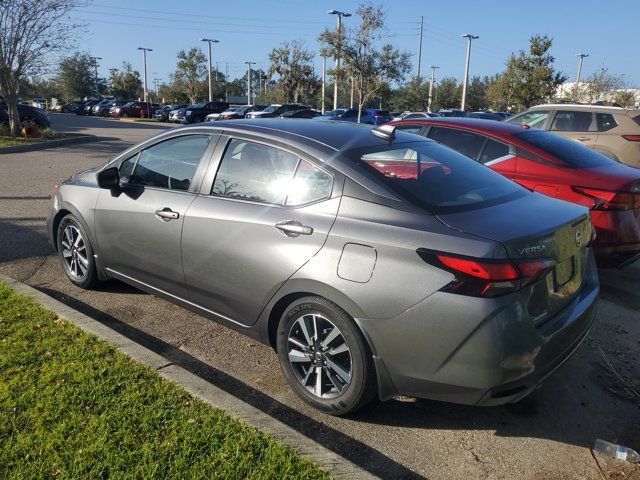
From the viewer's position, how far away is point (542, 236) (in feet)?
8.82

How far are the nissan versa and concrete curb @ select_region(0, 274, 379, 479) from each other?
408 mm

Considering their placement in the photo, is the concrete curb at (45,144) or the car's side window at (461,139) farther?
the concrete curb at (45,144)

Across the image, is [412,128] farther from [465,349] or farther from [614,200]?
[465,349]

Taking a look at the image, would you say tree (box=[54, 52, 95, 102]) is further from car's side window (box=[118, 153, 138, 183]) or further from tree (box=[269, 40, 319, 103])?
car's side window (box=[118, 153, 138, 183])

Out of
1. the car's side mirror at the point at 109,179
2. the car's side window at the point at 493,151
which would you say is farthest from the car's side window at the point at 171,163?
the car's side window at the point at 493,151

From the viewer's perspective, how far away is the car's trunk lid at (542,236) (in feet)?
8.48

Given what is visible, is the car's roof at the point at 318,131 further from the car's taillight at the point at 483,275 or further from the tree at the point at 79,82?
the tree at the point at 79,82

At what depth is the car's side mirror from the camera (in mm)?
4109

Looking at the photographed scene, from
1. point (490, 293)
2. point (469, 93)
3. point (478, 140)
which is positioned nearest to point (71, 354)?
point (490, 293)

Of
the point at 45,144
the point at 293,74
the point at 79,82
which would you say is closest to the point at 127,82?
the point at 79,82

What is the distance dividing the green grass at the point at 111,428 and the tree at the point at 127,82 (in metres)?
84.2

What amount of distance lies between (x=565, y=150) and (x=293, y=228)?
358 cm

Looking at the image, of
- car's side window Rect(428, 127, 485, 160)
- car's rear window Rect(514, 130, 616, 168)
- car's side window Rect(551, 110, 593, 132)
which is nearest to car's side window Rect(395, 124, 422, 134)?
car's side window Rect(428, 127, 485, 160)

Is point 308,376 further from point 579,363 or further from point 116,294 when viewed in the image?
point 116,294
